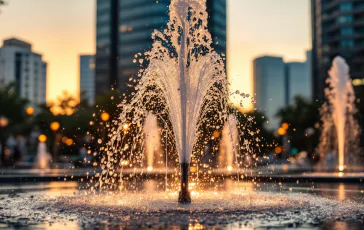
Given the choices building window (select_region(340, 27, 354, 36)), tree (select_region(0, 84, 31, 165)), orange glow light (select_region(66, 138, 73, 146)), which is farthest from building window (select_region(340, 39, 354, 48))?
tree (select_region(0, 84, 31, 165))

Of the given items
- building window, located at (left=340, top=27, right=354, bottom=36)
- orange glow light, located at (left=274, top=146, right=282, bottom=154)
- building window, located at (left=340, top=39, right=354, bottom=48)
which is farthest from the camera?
orange glow light, located at (left=274, top=146, right=282, bottom=154)

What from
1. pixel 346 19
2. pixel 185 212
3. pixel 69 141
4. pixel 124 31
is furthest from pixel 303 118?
pixel 124 31

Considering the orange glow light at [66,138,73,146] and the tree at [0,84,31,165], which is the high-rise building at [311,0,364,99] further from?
the tree at [0,84,31,165]

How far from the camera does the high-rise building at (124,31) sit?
133625mm

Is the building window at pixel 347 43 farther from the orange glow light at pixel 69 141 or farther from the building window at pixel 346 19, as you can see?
the orange glow light at pixel 69 141

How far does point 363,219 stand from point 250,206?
10.1ft

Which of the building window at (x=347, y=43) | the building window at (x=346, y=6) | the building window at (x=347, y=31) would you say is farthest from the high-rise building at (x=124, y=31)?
the building window at (x=346, y=6)

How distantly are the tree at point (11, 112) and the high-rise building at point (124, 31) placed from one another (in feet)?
225

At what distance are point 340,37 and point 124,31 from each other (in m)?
55.5

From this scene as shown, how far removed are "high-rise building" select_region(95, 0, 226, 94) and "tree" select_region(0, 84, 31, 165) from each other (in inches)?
2699

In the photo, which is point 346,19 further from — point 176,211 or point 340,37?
point 176,211

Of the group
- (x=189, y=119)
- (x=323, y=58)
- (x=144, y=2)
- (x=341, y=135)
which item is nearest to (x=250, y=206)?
(x=189, y=119)

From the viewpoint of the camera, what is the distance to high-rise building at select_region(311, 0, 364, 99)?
10819 centimetres

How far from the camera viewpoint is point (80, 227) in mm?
10961
